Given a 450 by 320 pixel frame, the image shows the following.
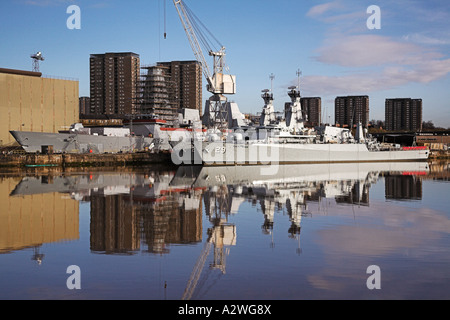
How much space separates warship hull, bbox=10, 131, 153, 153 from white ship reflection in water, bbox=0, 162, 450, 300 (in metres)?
34.7

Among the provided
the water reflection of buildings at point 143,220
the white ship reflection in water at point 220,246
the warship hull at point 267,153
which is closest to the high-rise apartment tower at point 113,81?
the warship hull at point 267,153

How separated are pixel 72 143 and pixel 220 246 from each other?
53094mm

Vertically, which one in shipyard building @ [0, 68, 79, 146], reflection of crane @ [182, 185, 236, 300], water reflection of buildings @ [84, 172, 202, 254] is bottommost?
reflection of crane @ [182, 185, 236, 300]

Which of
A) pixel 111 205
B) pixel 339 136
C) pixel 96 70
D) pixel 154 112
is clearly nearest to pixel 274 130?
pixel 339 136

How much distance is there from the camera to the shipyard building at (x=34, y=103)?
65062 mm

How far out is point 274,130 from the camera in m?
66.7

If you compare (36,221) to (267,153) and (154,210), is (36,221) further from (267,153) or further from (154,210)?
(267,153)

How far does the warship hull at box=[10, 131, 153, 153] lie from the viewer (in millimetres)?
57031

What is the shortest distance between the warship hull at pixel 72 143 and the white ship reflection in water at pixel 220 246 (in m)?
34.7

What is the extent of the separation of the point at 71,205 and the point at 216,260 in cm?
1270

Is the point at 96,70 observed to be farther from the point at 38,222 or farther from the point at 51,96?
the point at 38,222

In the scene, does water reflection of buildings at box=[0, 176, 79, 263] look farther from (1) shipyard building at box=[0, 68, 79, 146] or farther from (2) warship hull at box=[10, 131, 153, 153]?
(1) shipyard building at box=[0, 68, 79, 146]

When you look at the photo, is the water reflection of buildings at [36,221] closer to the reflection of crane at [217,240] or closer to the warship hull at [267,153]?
the reflection of crane at [217,240]

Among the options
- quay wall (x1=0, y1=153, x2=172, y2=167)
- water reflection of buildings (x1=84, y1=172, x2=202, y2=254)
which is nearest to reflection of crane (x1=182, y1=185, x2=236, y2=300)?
water reflection of buildings (x1=84, y1=172, x2=202, y2=254)
